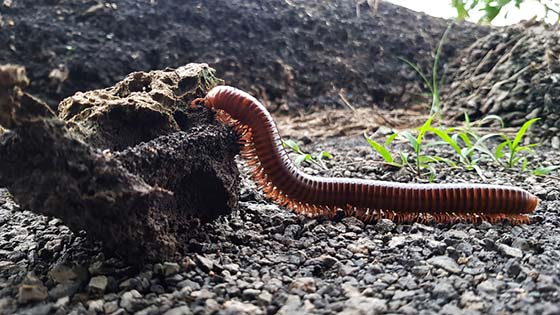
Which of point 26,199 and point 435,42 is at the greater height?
point 435,42

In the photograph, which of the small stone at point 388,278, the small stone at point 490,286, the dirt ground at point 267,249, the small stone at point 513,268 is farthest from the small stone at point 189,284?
the small stone at point 513,268

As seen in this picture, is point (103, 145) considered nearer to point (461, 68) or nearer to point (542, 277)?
point (542, 277)

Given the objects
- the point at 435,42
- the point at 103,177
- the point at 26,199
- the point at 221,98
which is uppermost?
the point at 435,42

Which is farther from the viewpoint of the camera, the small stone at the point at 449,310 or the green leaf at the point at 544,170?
the green leaf at the point at 544,170

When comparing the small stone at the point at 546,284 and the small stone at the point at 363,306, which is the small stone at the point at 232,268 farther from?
the small stone at the point at 546,284

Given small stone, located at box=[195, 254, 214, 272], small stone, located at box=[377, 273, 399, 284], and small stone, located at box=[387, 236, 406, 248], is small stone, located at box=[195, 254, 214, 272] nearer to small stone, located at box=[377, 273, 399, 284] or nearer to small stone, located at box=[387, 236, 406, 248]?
small stone, located at box=[377, 273, 399, 284]

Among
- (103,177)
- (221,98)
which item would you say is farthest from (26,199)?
(221,98)

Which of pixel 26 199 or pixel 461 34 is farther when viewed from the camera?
pixel 461 34
